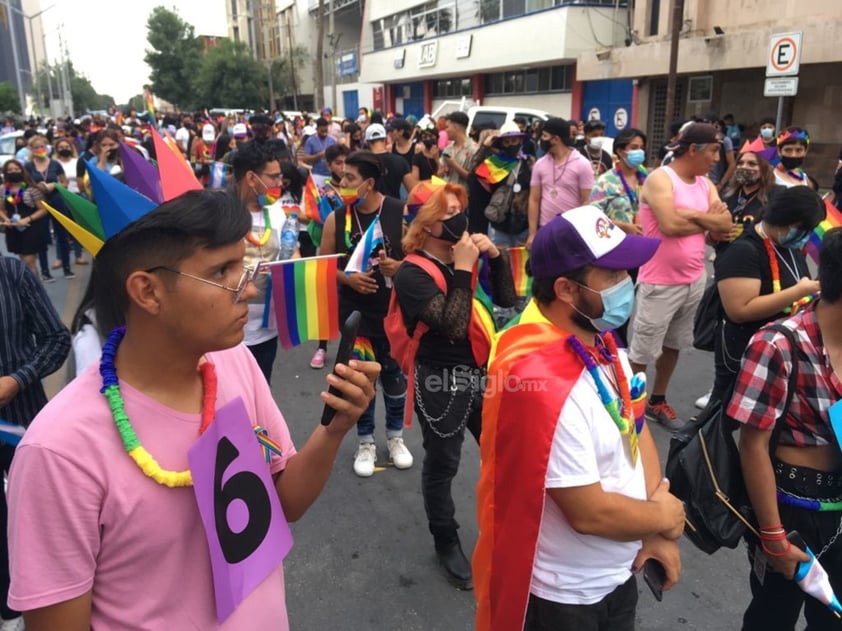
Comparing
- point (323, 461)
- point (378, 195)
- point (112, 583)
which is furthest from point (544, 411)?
point (378, 195)

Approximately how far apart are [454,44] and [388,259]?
29203mm

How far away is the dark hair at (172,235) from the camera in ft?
4.43

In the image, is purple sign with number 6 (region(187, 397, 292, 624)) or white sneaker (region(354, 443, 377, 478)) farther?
white sneaker (region(354, 443, 377, 478))

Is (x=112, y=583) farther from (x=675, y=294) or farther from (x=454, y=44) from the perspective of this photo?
(x=454, y=44)

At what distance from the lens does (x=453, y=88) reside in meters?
33.7

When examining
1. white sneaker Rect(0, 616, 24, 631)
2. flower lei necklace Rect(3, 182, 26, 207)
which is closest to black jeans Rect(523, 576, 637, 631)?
white sneaker Rect(0, 616, 24, 631)

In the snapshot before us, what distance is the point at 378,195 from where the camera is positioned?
4234mm

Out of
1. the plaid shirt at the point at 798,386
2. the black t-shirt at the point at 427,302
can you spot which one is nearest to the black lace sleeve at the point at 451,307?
the black t-shirt at the point at 427,302

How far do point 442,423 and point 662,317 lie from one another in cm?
227

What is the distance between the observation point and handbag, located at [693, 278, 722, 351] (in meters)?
3.92

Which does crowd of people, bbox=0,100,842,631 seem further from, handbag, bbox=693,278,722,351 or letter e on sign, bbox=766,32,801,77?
letter e on sign, bbox=766,32,801,77

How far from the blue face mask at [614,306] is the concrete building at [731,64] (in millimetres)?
13860

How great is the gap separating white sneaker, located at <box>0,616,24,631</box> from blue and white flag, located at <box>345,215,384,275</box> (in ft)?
7.40

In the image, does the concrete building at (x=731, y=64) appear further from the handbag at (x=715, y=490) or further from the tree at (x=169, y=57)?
the tree at (x=169, y=57)
